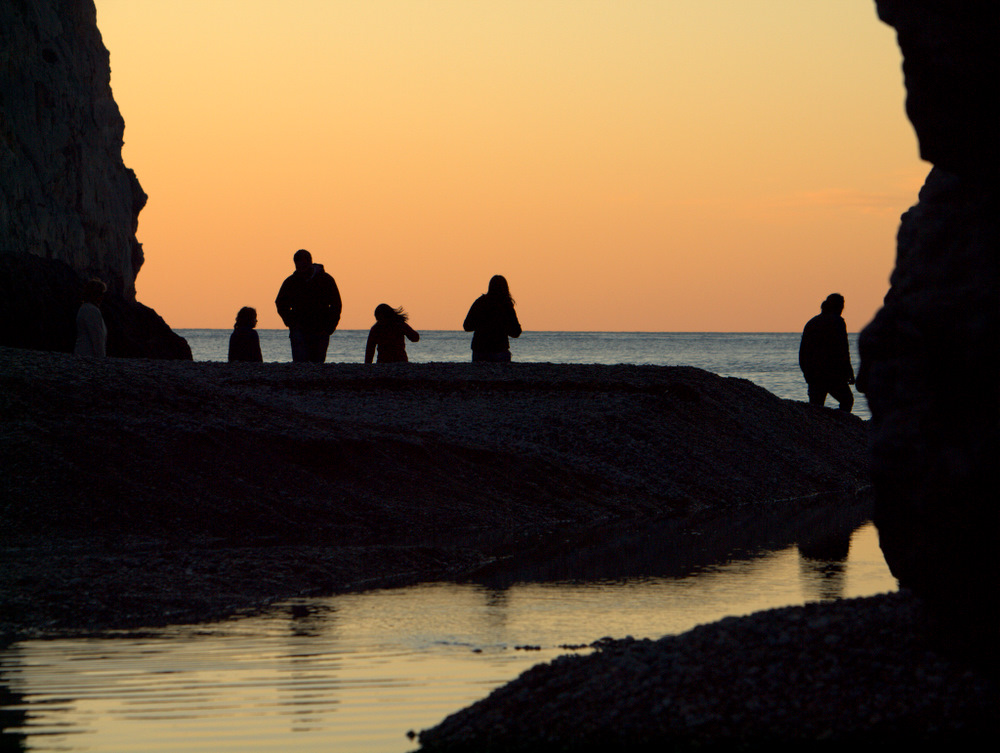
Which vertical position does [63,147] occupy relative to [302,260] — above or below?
above

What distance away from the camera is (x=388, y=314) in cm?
1831

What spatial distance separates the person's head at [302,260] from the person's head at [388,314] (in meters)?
1.37

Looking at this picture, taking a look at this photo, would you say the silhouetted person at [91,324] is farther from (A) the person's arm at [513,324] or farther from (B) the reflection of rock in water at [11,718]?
(B) the reflection of rock in water at [11,718]

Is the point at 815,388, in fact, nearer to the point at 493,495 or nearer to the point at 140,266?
the point at 493,495

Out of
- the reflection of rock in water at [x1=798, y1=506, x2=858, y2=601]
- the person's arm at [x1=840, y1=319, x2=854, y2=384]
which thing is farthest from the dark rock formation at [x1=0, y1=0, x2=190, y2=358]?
the reflection of rock in water at [x1=798, y1=506, x2=858, y2=601]

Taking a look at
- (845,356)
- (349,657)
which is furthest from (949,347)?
(845,356)

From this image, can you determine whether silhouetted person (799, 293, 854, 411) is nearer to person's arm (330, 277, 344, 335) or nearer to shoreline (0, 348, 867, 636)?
shoreline (0, 348, 867, 636)

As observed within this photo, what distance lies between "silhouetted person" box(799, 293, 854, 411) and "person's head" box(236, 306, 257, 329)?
758 centimetres

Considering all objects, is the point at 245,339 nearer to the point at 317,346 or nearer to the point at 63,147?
the point at 317,346

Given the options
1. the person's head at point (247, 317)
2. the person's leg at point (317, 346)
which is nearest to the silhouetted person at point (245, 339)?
the person's head at point (247, 317)

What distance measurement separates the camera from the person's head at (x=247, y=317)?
1845 cm

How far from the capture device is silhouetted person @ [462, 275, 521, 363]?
680 inches

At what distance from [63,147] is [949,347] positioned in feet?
136

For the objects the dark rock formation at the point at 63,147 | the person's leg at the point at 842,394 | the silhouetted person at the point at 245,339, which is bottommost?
the person's leg at the point at 842,394
